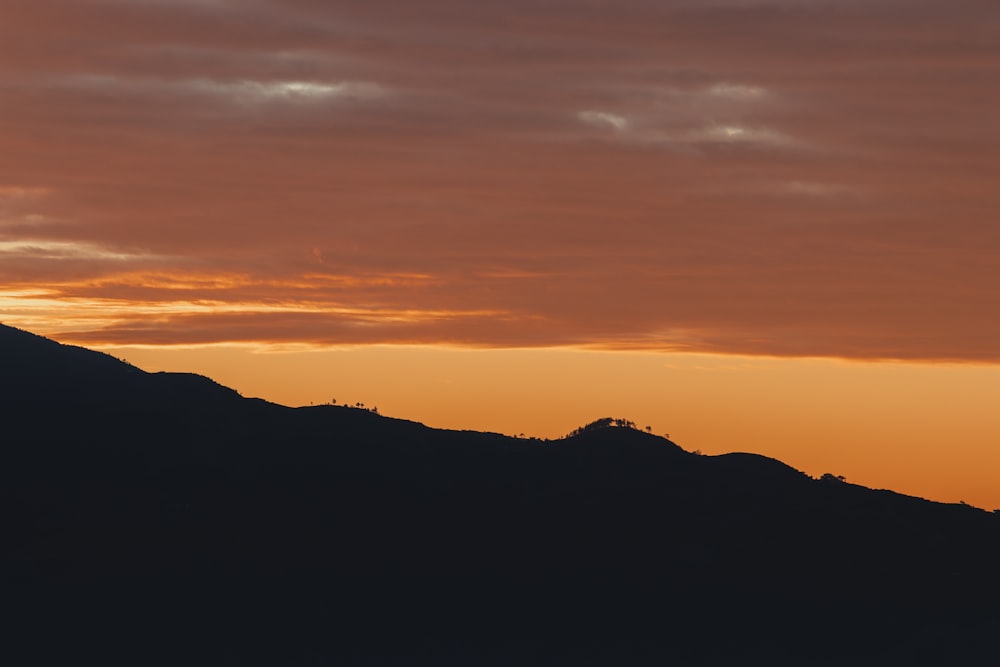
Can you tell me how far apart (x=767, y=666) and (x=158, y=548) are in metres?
58.1

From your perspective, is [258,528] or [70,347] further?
[70,347]

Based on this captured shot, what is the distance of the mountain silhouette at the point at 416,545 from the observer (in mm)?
141250

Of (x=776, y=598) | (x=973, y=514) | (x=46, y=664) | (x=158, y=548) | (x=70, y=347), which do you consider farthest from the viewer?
(x=973, y=514)

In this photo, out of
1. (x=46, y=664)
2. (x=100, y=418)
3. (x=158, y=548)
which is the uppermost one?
(x=100, y=418)

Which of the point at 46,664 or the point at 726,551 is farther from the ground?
the point at 726,551

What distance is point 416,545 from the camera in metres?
156

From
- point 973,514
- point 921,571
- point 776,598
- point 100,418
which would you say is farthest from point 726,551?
point 100,418

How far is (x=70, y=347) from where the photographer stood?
551 feet

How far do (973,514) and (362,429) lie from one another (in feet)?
238

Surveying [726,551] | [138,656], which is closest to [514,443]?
[726,551]

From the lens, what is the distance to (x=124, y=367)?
551 ft

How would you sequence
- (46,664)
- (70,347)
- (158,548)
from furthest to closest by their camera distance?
(70,347), (158,548), (46,664)

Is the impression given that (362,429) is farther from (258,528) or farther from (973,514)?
(973,514)

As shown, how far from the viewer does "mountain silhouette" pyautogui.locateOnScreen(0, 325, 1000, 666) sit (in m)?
141
